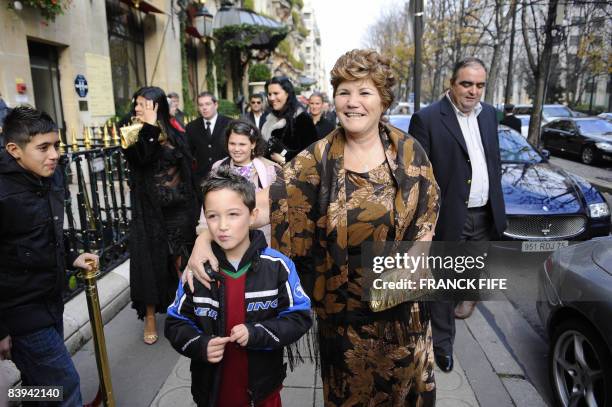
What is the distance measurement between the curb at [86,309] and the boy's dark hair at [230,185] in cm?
175

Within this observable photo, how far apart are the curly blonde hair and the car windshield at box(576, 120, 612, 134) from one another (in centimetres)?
1583

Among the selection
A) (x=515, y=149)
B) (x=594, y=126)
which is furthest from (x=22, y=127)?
(x=594, y=126)

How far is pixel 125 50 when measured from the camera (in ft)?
42.8

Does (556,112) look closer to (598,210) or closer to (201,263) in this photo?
(598,210)

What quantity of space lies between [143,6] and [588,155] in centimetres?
1437

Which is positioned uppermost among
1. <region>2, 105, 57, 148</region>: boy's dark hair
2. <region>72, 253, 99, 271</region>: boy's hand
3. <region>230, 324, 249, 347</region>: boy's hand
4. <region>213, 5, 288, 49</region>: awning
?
<region>213, 5, 288, 49</region>: awning

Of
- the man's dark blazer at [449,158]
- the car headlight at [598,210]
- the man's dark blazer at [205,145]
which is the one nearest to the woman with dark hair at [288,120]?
the man's dark blazer at [205,145]

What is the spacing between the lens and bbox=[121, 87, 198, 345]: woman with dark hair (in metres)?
→ 3.34

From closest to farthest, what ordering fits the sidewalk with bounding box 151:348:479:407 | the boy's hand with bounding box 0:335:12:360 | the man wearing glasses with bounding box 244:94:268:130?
the boy's hand with bounding box 0:335:12:360, the sidewalk with bounding box 151:348:479:407, the man wearing glasses with bounding box 244:94:268:130

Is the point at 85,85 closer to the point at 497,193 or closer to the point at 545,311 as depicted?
the point at 497,193

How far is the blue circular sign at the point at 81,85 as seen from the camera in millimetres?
9406

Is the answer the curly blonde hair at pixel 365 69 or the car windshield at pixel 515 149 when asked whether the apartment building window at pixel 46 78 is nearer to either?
the car windshield at pixel 515 149

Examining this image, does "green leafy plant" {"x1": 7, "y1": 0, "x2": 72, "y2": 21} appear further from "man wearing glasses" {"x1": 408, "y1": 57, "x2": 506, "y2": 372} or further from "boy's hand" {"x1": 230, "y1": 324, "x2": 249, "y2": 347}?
"boy's hand" {"x1": 230, "y1": 324, "x2": 249, "y2": 347}

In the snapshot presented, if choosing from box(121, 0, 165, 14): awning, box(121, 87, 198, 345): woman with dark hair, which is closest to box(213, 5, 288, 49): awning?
box(121, 0, 165, 14): awning
